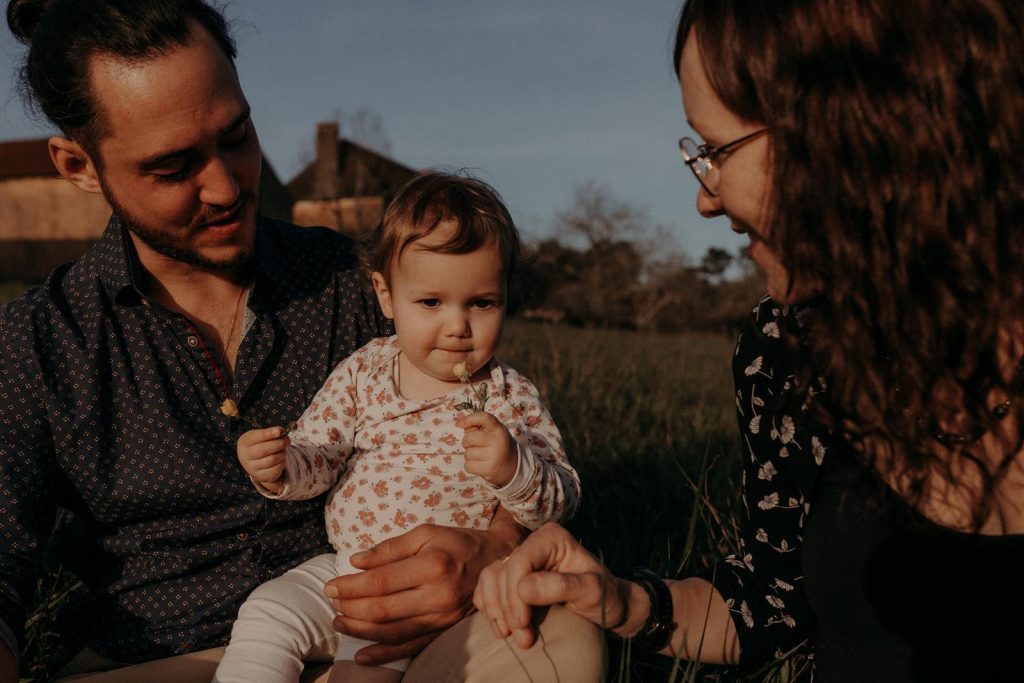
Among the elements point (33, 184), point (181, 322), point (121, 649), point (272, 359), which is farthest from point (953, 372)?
point (33, 184)

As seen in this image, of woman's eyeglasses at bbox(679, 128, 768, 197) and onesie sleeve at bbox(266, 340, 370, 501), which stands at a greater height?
woman's eyeglasses at bbox(679, 128, 768, 197)

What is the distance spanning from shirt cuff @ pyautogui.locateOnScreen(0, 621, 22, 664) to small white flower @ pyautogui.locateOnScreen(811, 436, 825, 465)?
1.99 meters

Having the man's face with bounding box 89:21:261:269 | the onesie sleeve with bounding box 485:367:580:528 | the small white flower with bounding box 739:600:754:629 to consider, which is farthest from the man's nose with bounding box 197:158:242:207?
the small white flower with bounding box 739:600:754:629

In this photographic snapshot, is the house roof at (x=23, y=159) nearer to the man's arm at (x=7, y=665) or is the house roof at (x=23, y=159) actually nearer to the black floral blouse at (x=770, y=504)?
the man's arm at (x=7, y=665)

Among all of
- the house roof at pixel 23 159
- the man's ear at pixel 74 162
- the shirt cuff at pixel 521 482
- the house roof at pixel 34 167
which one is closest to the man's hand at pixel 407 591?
the shirt cuff at pixel 521 482

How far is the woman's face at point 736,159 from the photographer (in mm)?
1559

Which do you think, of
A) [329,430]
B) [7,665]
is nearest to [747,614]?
[329,430]

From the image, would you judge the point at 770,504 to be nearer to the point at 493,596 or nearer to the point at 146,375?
the point at 493,596

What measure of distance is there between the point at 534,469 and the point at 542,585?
37 centimetres

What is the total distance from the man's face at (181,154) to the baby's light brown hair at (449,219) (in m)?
0.44

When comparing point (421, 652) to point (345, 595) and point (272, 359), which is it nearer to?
Answer: point (345, 595)

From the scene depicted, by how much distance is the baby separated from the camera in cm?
199

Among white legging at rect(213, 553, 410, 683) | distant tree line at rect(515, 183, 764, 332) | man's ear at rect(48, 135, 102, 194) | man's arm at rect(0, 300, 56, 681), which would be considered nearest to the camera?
white legging at rect(213, 553, 410, 683)

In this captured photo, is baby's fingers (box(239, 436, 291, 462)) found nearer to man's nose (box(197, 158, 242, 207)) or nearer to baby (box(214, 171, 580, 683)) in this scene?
baby (box(214, 171, 580, 683))
